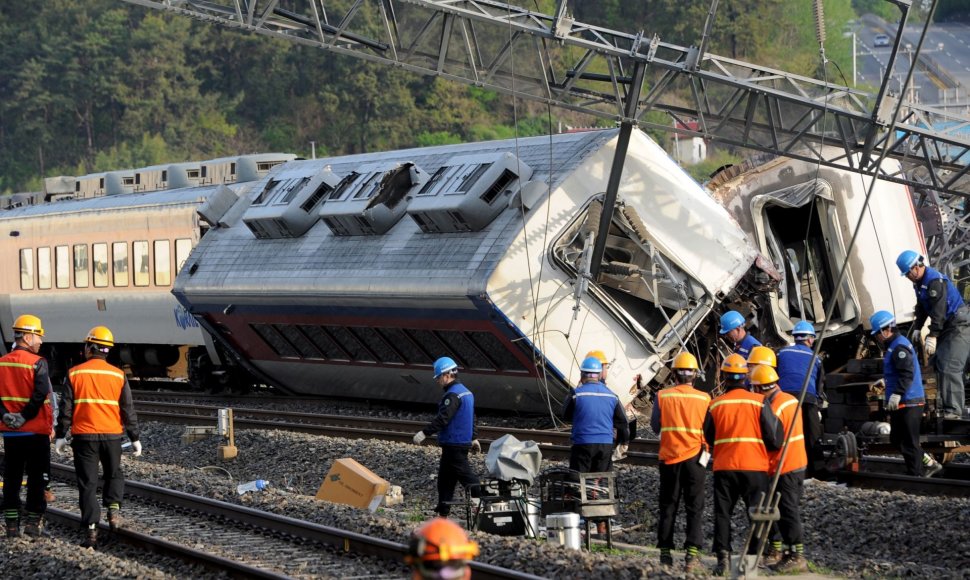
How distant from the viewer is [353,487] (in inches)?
597

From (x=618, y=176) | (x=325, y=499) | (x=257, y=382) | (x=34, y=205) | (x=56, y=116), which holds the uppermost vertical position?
(x=56, y=116)

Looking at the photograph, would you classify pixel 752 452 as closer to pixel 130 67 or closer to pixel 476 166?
pixel 476 166

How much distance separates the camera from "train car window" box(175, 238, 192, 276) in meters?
27.1

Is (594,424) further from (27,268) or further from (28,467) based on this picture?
(27,268)

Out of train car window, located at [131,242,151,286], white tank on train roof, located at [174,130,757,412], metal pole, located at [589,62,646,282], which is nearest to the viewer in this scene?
metal pole, located at [589,62,646,282]

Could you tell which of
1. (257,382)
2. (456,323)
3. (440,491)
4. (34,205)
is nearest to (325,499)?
(440,491)

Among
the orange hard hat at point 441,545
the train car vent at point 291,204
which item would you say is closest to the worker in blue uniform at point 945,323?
the train car vent at point 291,204

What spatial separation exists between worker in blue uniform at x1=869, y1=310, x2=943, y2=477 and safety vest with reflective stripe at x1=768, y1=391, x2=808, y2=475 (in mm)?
3481

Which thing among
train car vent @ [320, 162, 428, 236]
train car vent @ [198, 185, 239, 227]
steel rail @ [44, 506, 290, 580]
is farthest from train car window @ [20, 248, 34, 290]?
steel rail @ [44, 506, 290, 580]

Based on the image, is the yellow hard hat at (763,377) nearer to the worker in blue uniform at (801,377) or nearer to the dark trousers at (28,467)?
the worker in blue uniform at (801,377)

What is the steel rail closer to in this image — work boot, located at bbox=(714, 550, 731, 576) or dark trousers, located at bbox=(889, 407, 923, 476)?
work boot, located at bbox=(714, 550, 731, 576)

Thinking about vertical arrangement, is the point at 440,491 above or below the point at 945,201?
below

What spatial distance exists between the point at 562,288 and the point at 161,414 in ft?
26.6

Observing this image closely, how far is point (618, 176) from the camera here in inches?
743
